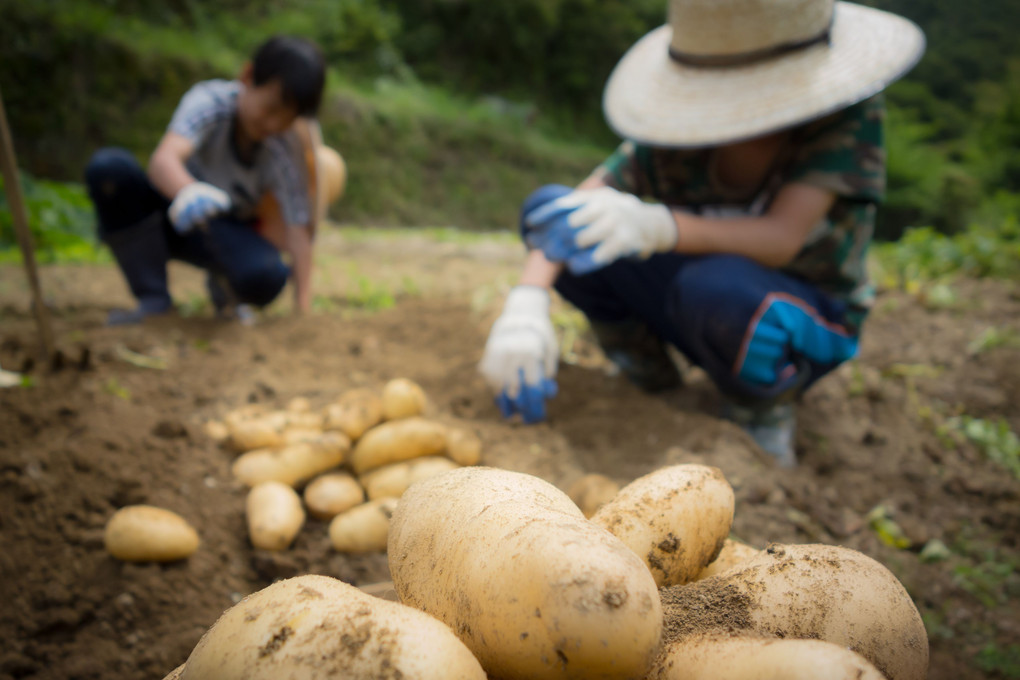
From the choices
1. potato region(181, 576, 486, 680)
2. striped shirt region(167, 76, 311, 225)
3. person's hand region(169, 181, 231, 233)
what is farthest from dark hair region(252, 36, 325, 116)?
potato region(181, 576, 486, 680)

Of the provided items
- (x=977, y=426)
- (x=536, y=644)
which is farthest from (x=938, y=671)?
(x=977, y=426)

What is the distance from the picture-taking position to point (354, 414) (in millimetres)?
1688

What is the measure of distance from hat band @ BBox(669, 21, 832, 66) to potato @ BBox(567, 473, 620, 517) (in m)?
1.29

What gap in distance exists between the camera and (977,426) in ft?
7.07

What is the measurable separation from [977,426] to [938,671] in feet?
4.20

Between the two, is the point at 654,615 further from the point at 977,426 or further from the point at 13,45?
the point at 13,45

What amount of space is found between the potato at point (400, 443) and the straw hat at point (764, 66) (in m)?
1.07

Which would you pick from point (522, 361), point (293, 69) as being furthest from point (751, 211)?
point (293, 69)

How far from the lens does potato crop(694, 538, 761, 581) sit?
3.02 ft

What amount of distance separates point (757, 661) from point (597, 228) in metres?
1.27

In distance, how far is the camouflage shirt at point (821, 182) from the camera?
176 centimetres

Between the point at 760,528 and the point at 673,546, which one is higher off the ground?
the point at 673,546

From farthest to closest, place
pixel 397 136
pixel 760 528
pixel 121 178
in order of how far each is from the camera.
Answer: pixel 397 136
pixel 121 178
pixel 760 528

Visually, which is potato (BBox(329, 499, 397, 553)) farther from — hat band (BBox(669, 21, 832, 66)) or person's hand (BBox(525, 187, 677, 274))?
hat band (BBox(669, 21, 832, 66))
